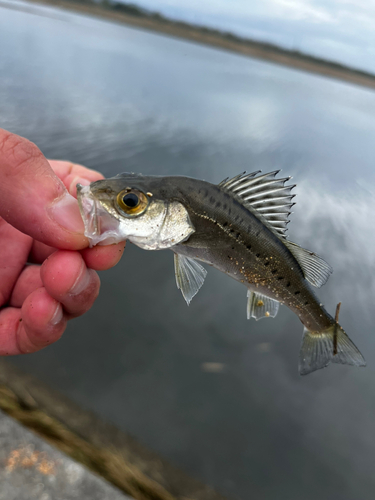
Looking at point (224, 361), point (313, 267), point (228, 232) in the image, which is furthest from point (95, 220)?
point (224, 361)

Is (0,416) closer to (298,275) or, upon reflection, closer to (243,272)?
(243,272)

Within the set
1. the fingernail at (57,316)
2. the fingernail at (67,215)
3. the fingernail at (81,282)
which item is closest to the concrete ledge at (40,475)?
the fingernail at (57,316)

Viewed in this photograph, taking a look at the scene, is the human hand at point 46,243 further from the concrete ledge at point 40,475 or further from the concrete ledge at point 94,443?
the concrete ledge at point 94,443

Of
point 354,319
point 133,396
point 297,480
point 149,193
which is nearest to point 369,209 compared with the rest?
point 354,319

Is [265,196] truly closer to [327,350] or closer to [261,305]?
[261,305]

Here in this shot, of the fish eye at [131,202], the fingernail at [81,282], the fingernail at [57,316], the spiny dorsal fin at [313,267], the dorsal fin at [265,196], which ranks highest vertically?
the dorsal fin at [265,196]

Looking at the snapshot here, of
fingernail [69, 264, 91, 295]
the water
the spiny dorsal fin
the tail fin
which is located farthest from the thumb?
the water

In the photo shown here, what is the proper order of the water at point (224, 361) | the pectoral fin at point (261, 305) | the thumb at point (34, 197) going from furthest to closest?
the water at point (224, 361) < the pectoral fin at point (261, 305) < the thumb at point (34, 197)
